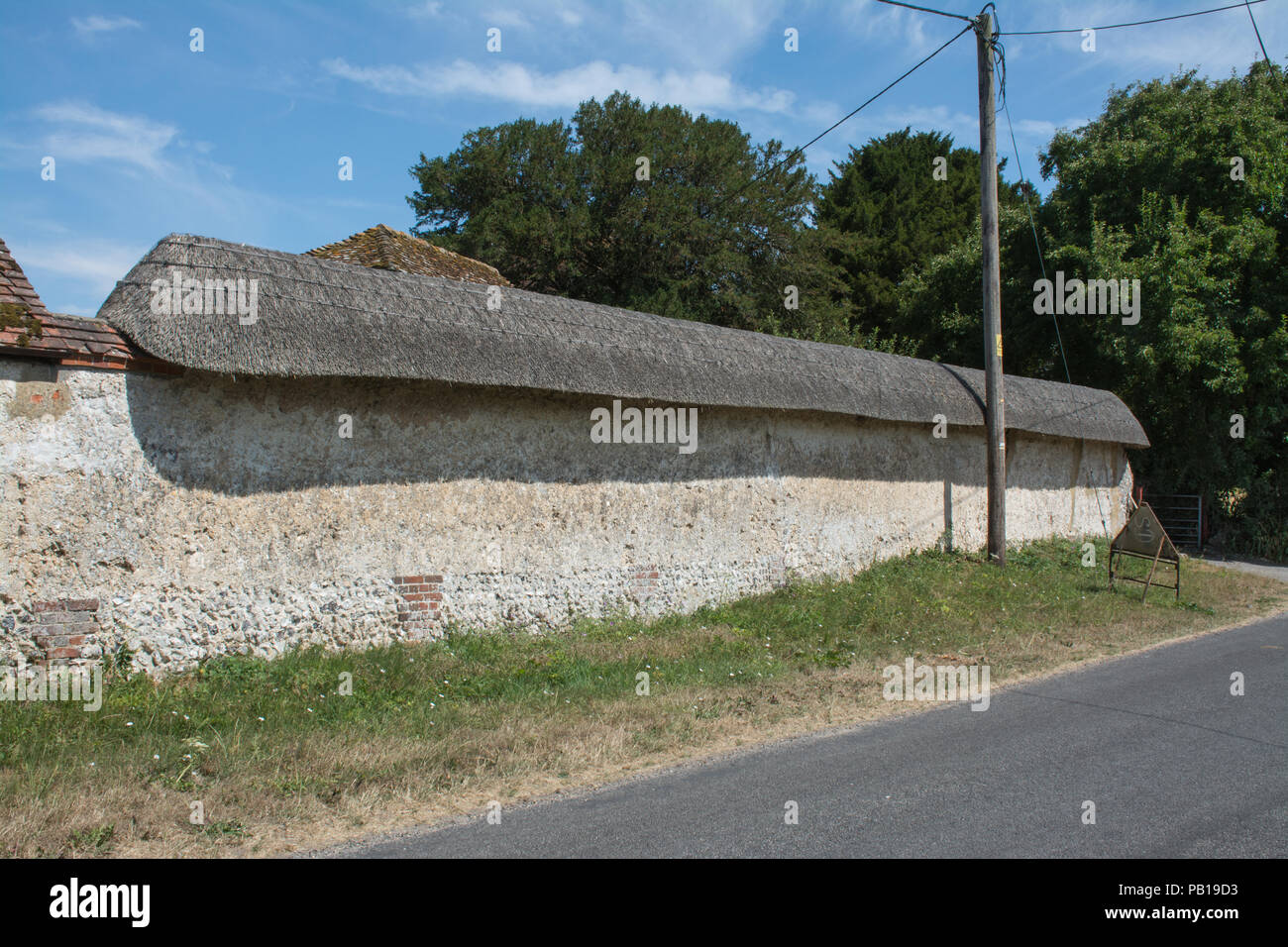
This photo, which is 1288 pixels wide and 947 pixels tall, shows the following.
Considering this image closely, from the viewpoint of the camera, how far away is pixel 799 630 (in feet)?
31.3

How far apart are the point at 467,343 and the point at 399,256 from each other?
286 inches

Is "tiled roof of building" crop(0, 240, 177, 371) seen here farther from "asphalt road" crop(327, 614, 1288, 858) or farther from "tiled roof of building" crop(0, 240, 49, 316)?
"asphalt road" crop(327, 614, 1288, 858)

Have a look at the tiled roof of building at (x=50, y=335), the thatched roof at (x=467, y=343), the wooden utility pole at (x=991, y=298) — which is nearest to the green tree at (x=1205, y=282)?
the wooden utility pole at (x=991, y=298)

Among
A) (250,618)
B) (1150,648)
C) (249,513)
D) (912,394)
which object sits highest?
(912,394)

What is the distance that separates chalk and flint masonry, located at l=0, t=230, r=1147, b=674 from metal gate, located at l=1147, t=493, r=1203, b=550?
35.9 feet

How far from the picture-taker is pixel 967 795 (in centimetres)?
507

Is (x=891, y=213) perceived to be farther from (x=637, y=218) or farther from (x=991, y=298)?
(x=991, y=298)

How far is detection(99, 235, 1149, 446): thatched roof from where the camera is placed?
22.3ft

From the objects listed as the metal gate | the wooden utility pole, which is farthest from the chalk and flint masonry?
the metal gate
